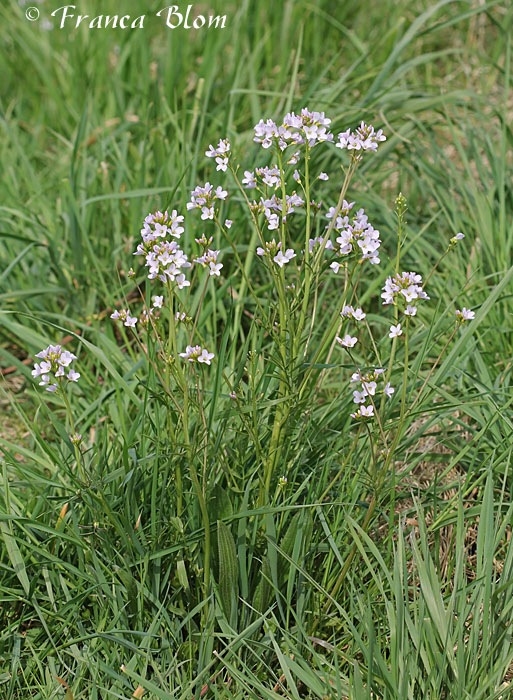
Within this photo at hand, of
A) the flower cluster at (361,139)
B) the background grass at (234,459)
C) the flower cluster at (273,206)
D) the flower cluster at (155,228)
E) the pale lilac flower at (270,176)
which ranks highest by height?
the flower cluster at (361,139)

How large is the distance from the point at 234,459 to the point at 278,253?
1.60 feet

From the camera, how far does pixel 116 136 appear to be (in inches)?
125

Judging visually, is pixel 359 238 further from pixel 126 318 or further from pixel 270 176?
pixel 126 318

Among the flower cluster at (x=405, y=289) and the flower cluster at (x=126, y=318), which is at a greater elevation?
the flower cluster at (x=405, y=289)

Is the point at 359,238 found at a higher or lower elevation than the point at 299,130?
lower

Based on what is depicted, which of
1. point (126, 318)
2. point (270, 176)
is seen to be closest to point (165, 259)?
point (126, 318)

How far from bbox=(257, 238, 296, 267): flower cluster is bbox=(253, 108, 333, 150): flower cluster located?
19 centimetres

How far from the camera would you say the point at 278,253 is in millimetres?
1539

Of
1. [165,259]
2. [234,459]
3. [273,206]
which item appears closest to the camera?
[165,259]

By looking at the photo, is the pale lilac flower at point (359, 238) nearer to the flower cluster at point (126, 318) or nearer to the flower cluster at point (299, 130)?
the flower cluster at point (299, 130)

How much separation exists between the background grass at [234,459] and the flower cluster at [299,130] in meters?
0.46

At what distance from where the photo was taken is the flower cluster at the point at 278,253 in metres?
1.50

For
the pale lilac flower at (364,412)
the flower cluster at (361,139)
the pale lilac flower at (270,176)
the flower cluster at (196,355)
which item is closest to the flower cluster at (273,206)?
the pale lilac flower at (270,176)

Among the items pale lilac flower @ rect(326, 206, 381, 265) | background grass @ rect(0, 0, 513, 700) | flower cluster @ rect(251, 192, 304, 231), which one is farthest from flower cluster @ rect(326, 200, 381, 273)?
Result: background grass @ rect(0, 0, 513, 700)
